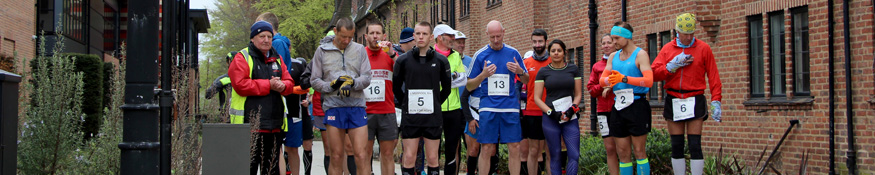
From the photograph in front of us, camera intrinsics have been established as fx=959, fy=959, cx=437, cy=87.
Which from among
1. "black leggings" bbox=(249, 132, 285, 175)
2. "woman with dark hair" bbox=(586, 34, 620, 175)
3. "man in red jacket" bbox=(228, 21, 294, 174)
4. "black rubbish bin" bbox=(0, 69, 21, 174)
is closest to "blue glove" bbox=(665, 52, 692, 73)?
"woman with dark hair" bbox=(586, 34, 620, 175)

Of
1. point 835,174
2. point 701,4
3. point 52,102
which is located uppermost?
point 701,4

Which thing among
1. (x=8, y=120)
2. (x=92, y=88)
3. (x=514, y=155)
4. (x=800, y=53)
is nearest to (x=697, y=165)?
(x=514, y=155)

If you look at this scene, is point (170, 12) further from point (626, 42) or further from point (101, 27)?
point (101, 27)

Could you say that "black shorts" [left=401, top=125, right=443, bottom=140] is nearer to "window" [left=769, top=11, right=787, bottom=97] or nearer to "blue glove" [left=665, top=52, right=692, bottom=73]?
"blue glove" [left=665, top=52, right=692, bottom=73]

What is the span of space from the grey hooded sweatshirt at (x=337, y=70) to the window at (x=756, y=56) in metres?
6.71

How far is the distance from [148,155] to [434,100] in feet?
14.0

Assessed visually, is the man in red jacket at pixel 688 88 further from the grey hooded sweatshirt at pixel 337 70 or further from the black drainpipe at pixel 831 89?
the black drainpipe at pixel 831 89

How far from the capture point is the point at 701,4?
557 inches

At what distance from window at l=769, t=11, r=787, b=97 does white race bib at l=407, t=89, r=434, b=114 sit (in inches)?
237

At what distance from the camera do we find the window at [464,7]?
3023 centimetres

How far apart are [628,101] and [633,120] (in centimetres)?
18

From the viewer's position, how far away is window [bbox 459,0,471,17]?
30234mm

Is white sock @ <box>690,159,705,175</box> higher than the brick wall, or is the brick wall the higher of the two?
the brick wall

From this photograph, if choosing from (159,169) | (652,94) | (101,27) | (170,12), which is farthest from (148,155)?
(101,27)
